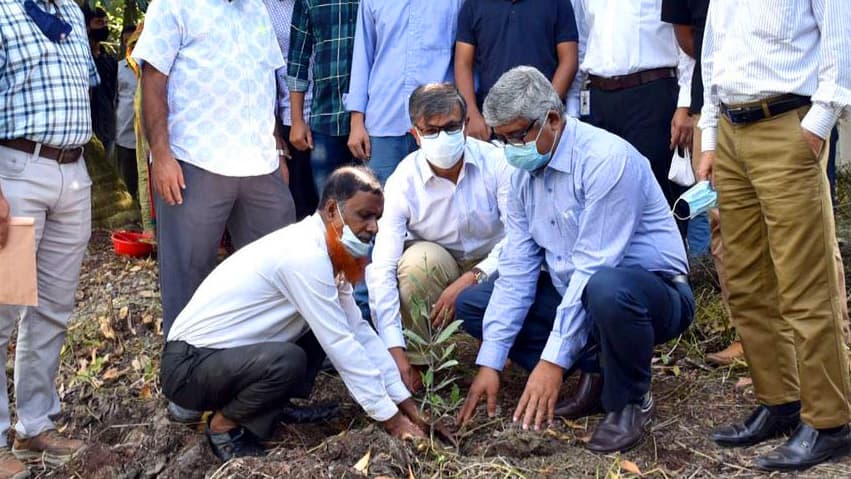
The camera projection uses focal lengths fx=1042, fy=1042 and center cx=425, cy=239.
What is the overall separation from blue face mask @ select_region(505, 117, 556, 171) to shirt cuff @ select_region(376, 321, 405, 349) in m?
0.92

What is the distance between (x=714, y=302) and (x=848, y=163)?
3.18 m

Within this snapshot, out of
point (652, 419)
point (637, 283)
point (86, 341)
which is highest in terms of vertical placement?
point (637, 283)

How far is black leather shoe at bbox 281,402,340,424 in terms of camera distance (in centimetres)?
413

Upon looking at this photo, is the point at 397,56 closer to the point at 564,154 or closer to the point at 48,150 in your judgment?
the point at 564,154

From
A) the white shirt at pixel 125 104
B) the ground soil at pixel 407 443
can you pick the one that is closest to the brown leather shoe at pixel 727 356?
the ground soil at pixel 407 443

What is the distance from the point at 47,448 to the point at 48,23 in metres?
1.64

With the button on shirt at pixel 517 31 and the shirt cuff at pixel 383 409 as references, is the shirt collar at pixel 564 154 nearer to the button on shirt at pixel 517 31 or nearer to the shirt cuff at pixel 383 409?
the shirt cuff at pixel 383 409

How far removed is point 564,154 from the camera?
3814mm

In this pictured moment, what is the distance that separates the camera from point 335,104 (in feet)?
17.5

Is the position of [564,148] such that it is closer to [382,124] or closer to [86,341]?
[382,124]

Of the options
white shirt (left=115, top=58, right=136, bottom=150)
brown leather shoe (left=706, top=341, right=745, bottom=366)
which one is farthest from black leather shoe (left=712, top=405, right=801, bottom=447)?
white shirt (left=115, top=58, right=136, bottom=150)

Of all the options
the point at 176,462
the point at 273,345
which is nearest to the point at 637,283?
the point at 273,345

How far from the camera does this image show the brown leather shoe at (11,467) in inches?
152

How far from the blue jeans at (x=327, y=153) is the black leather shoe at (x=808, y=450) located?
272 cm
